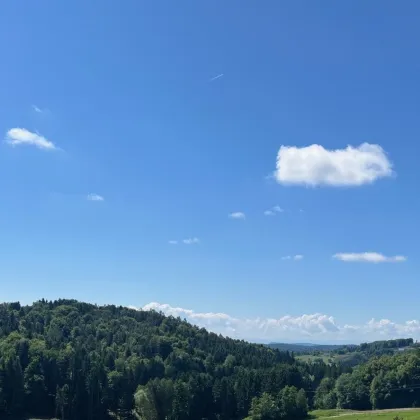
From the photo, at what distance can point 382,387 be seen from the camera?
124500mm

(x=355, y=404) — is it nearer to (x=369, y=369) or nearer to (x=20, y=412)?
(x=369, y=369)

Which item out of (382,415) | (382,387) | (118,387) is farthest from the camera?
(118,387)

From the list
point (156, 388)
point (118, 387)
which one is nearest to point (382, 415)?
point (156, 388)

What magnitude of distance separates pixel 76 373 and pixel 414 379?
82.4m

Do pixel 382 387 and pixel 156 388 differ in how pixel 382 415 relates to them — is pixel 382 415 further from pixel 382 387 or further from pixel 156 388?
pixel 156 388

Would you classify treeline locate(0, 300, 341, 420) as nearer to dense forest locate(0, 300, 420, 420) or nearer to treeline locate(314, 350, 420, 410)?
dense forest locate(0, 300, 420, 420)

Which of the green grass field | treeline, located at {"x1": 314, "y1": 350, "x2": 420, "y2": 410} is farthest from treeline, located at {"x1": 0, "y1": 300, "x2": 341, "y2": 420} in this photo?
treeline, located at {"x1": 314, "y1": 350, "x2": 420, "y2": 410}

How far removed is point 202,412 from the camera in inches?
5379

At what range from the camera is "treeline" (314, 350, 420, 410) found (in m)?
124

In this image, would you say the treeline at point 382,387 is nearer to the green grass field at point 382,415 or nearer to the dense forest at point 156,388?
the dense forest at point 156,388

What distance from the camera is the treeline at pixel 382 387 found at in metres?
124

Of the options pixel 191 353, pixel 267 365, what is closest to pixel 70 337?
pixel 191 353

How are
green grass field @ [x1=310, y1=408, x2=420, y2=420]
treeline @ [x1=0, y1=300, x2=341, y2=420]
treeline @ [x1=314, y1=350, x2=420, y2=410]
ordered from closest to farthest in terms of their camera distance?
green grass field @ [x1=310, y1=408, x2=420, y2=420] < treeline @ [x1=0, y1=300, x2=341, y2=420] < treeline @ [x1=314, y1=350, x2=420, y2=410]

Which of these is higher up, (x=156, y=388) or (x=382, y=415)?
(x=156, y=388)
